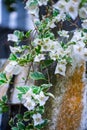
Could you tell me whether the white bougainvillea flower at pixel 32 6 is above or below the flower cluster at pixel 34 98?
above

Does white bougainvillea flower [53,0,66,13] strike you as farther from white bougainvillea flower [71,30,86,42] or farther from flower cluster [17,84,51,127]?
flower cluster [17,84,51,127]

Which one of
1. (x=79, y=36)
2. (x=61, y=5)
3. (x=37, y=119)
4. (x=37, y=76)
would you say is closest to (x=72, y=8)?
(x=61, y=5)

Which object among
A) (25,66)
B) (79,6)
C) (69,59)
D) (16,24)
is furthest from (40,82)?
(16,24)

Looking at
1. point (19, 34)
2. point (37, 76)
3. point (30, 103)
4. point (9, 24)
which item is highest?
point (9, 24)

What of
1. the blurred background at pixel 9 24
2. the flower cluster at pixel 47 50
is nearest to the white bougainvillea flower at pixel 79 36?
→ the flower cluster at pixel 47 50

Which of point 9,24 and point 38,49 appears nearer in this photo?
point 38,49

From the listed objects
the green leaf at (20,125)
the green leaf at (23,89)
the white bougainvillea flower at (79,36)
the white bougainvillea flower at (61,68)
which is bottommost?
the green leaf at (20,125)

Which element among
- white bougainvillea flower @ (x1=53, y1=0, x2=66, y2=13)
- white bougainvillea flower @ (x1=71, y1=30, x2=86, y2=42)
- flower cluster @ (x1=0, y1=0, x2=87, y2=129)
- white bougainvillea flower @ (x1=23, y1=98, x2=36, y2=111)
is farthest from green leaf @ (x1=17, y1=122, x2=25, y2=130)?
white bougainvillea flower @ (x1=53, y1=0, x2=66, y2=13)

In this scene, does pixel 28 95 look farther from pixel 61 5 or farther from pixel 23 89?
pixel 61 5

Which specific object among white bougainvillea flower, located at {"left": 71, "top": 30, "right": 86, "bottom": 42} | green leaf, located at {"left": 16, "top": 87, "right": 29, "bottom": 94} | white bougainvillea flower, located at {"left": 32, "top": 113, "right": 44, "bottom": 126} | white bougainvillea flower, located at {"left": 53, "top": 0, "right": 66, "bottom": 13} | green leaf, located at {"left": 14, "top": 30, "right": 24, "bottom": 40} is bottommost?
white bougainvillea flower, located at {"left": 32, "top": 113, "right": 44, "bottom": 126}

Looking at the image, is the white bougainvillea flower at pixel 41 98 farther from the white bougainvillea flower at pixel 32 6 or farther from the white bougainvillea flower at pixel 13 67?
the white bougainvillea flower at pixel 32 6

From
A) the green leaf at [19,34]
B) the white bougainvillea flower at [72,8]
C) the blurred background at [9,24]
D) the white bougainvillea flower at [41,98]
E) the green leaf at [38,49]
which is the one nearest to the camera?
the white bougainvillea flower at [72,8]
